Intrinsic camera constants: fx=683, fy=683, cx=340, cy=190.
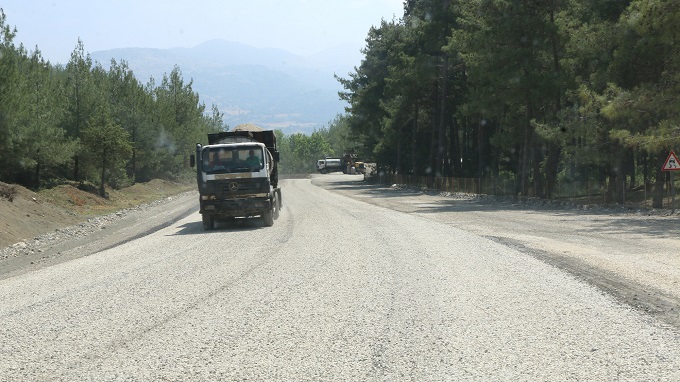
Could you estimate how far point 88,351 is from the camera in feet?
24.0

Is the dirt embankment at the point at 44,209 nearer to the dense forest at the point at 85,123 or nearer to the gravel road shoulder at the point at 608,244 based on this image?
the dense forest at the point at 85,123

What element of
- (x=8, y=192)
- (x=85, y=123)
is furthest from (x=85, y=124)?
(x=8, y=192)

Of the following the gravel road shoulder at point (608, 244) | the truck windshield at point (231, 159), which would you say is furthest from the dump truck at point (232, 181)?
the gravel road shoulder at point (608, 244)

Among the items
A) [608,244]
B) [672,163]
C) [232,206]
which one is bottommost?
[608,244]

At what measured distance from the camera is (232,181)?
2319 cm

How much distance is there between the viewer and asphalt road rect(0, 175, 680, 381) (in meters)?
6.49

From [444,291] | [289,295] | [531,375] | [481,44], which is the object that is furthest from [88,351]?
[481,44]

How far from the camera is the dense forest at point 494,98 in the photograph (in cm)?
2933

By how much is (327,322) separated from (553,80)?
32.2 m

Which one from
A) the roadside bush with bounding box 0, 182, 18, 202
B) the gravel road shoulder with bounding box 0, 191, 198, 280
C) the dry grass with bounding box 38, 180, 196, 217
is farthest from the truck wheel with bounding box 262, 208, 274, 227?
the dry grass with bounding box 38, 180, 196, 217

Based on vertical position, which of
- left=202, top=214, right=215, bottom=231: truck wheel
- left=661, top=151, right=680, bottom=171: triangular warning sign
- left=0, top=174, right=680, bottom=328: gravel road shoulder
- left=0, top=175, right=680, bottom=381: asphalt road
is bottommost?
left=0, top=174, right=680, bottom=328: gravel road shoulder

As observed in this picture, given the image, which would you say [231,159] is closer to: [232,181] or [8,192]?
[232,181]

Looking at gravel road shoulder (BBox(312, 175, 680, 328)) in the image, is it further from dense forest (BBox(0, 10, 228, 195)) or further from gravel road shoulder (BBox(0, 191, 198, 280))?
dense forest (BBox(0, 10, 228, 195))

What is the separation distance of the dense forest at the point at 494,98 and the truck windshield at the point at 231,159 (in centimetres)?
1404
